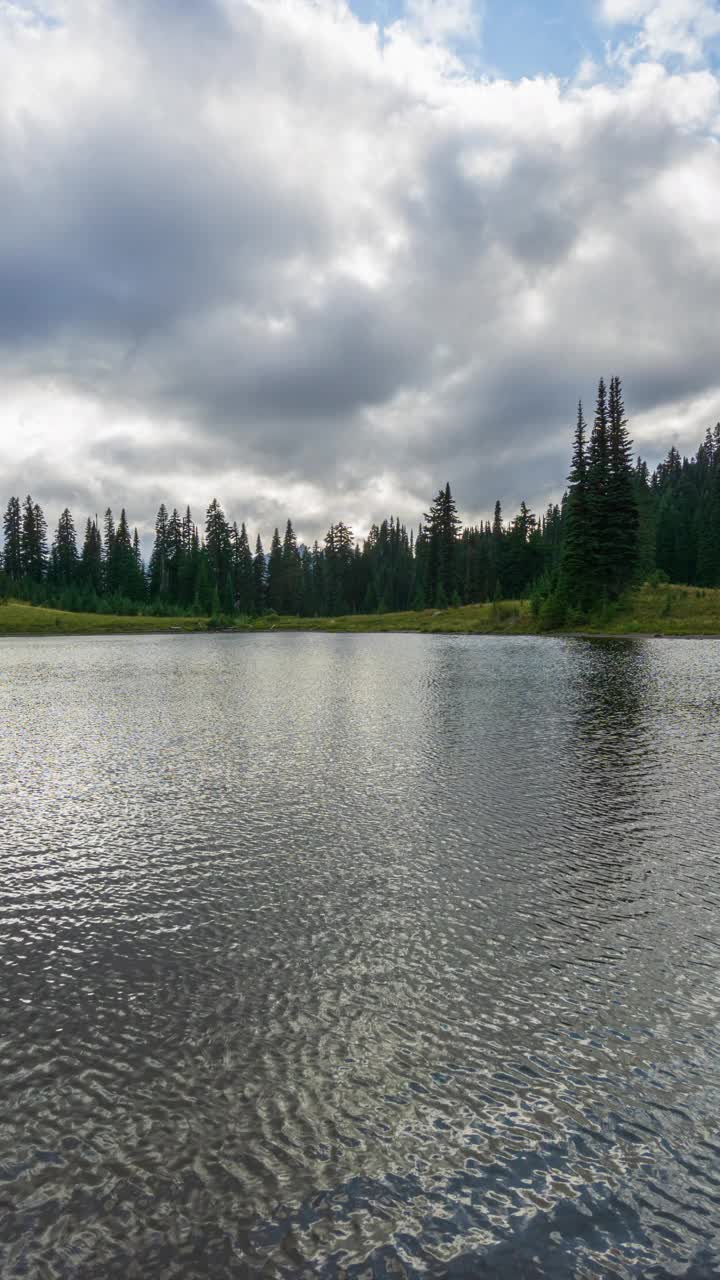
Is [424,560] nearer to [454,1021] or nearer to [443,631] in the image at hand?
[443,631]

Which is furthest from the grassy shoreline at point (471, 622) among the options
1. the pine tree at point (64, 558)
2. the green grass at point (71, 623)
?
the pine tree at point (64, 558)

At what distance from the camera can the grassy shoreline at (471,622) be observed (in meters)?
72.8

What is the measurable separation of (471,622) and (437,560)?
46.2 metres

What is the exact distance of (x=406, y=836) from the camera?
37.0 feet

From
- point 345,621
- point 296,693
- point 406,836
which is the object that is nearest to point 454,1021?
point 406,836

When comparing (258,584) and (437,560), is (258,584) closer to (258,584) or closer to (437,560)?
(258,584)

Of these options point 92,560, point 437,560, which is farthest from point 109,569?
point 437,560

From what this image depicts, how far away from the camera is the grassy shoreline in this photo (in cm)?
7281

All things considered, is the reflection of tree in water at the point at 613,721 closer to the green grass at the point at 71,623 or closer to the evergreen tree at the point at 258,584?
the green grass at the point at 71,623

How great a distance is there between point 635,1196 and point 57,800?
12071 millimetres

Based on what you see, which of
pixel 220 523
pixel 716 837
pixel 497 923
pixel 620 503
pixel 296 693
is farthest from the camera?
pixel 220 523

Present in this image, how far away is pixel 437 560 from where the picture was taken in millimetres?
143000

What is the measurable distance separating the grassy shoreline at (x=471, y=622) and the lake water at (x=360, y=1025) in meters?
63.0

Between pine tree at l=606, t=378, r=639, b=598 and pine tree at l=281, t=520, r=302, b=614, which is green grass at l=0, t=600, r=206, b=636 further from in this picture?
pine tree at l=606, t=378, r=639, b=598
